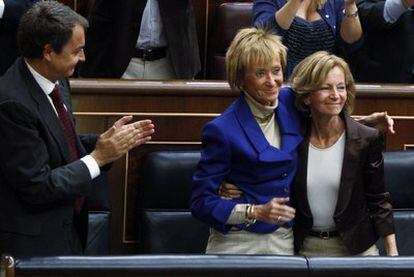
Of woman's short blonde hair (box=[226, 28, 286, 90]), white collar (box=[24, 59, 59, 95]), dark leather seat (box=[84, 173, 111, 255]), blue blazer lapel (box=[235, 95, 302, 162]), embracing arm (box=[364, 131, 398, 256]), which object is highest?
woman's short blonde hair (box=[226, 28, 286, 90])

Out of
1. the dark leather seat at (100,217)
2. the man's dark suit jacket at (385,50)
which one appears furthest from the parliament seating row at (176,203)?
the man's dark suit jacket at (385,50)

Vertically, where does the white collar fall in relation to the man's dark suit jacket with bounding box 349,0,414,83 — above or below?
above

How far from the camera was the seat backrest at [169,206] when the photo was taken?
304cm

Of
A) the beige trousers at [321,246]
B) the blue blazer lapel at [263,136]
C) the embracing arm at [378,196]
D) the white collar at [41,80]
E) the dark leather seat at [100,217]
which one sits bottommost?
the dark leather seat at [100,217]

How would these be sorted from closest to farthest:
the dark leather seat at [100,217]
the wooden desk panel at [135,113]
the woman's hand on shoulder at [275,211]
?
the woman's hand on shoulder at [275,211]
the dark leather seat at [100,217]
the wooden desk panel at [135,113]

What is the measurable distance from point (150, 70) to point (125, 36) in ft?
0.49

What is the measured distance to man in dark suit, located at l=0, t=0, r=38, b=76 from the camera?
3275 millimetres

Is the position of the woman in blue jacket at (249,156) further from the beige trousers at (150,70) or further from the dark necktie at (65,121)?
the beige trousers at (150,70)

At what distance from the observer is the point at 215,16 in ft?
13.4

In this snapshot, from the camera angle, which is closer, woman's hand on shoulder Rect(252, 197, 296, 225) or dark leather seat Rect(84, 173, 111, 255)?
woman's hand on shoulder Rect(252, 197, 296, 225)

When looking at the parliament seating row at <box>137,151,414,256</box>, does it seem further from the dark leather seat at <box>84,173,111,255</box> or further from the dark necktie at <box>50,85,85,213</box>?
the dark necktie at <box>50,85,85,213</box>

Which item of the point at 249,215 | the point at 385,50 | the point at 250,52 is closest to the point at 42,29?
the point at 250,52

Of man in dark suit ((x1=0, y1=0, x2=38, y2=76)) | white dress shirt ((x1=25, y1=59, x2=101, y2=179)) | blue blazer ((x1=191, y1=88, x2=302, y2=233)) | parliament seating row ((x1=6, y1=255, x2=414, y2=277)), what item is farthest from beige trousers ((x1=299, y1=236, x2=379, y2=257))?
man in dark suit ((x1=0, y1=0, x2=38, y2=76))

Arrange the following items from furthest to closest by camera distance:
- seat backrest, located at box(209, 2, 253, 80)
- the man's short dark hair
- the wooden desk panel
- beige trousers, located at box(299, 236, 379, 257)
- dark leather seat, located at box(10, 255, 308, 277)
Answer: seat backrest, located at box(209, 2, 253, 80)
the wooden desk panel
beige trousers, located at box(299, 236, 379, 257)
the man's short dark hair
dark leather seat, located at box(10, 255, 308, 277)
